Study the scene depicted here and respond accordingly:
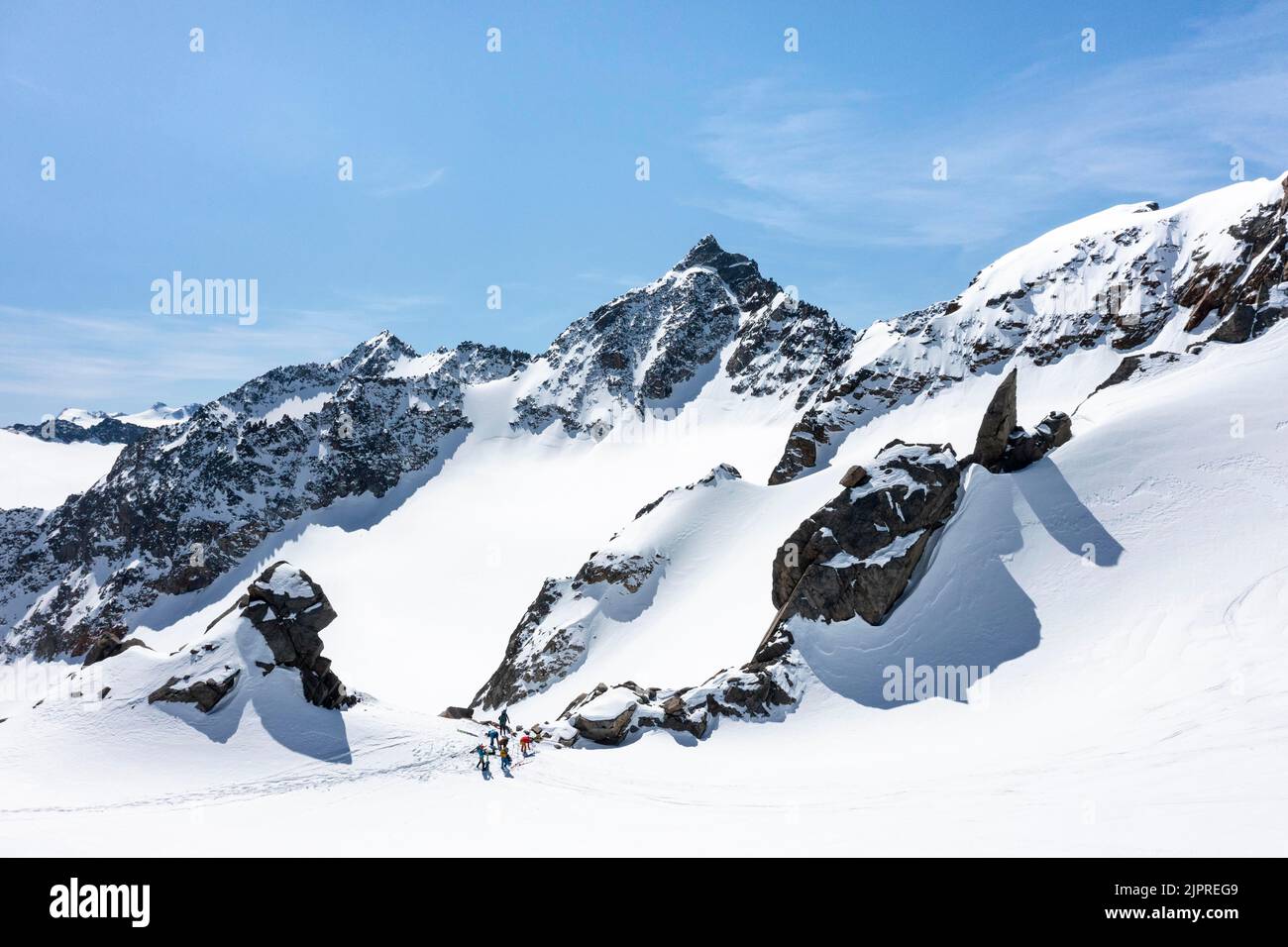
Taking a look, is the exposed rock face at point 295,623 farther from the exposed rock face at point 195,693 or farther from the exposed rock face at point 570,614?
the exposed rock face at point 570,614

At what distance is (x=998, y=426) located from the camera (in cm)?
3706

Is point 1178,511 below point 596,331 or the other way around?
below

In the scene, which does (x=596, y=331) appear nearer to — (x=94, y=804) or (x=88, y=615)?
(x=88, y=615)

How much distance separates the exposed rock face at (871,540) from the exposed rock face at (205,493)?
108579mm

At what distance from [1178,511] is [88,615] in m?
139

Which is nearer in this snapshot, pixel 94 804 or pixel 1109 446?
pixel 94 804

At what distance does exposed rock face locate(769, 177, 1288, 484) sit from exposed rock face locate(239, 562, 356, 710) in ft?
201

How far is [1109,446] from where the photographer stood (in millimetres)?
35031
